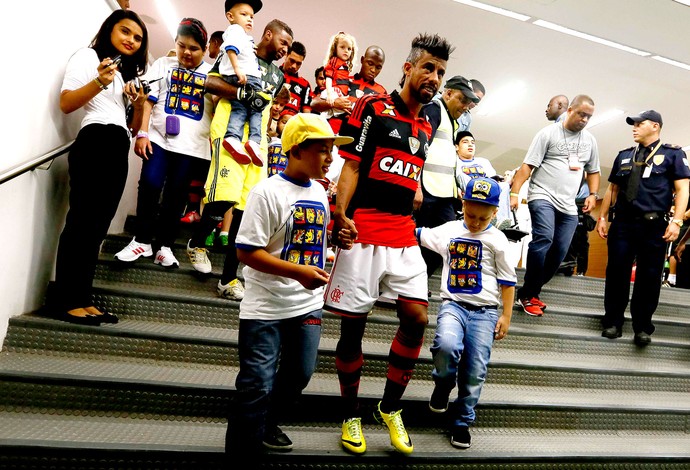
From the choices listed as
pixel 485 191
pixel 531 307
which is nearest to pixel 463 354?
pixel 485 191

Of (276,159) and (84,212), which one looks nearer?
(84,212)

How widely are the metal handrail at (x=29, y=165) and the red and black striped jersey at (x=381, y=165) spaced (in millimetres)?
1471

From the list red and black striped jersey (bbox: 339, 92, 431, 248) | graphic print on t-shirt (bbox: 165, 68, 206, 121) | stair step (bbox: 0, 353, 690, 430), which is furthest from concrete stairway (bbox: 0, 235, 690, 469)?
graphic print on t-shirt (bbox: 165, 68, 206, 121)

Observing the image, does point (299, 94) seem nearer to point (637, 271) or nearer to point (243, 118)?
point (243, 118)

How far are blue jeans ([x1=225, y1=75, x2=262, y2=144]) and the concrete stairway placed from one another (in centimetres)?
102

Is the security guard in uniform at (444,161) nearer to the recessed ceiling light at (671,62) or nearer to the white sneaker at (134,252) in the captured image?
the white sneaker at (134,252)

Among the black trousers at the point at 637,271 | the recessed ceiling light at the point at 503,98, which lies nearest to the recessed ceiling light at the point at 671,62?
the recessed ceiling light at the point at 503,98

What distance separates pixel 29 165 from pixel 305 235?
1.43 m

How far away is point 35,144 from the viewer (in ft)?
7.44

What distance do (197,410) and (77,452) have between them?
52cm

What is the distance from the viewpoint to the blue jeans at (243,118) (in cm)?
285

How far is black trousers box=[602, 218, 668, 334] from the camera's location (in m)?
3.50

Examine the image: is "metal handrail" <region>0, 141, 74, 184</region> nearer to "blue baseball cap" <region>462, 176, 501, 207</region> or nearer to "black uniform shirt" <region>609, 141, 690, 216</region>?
"blue baseball cap" <region>462, 176, 501, 207</region>

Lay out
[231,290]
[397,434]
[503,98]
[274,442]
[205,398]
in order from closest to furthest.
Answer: [274,442] → [397,434] → [205,398] → [231,290] → [503,98]
